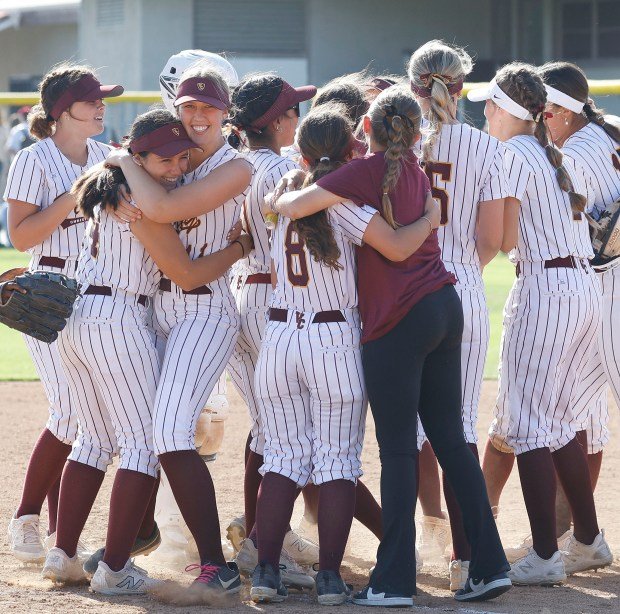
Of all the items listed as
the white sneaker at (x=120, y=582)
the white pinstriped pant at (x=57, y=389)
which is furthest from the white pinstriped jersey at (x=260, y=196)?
the white sneaker at (x=120, y=582)

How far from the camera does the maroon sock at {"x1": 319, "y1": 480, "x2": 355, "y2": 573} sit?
393 cm

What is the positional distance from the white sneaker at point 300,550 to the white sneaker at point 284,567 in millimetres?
202

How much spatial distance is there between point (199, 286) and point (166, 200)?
347 millimetres

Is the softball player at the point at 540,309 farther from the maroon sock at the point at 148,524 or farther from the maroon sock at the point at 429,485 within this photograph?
the maroon sock at the point at 148,524

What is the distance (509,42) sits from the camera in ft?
79.7

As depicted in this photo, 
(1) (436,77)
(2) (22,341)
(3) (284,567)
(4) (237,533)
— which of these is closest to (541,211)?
(1) (436,77)

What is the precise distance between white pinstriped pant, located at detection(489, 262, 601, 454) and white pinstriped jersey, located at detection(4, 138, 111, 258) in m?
1.74

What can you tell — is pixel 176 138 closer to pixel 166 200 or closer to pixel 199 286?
pixel 166 200

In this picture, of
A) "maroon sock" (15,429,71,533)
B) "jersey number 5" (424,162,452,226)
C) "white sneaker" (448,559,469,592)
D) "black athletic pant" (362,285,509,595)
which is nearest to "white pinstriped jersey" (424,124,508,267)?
"jersey number 5" (424,162,452,226)

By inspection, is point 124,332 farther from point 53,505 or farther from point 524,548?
point 524,548

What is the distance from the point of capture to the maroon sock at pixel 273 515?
395 centimetres

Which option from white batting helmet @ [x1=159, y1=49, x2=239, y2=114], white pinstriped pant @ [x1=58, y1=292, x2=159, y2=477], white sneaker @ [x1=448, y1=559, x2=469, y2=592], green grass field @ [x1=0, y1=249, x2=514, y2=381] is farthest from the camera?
green grass field @ [x1=0, y1=249, x2=514, y2=381]

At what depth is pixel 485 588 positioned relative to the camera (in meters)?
3.97

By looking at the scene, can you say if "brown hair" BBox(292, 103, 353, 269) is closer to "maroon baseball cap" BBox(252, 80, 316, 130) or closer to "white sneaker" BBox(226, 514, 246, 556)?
"maroon baseball cap" BBox(252, 80, 316, 130)
